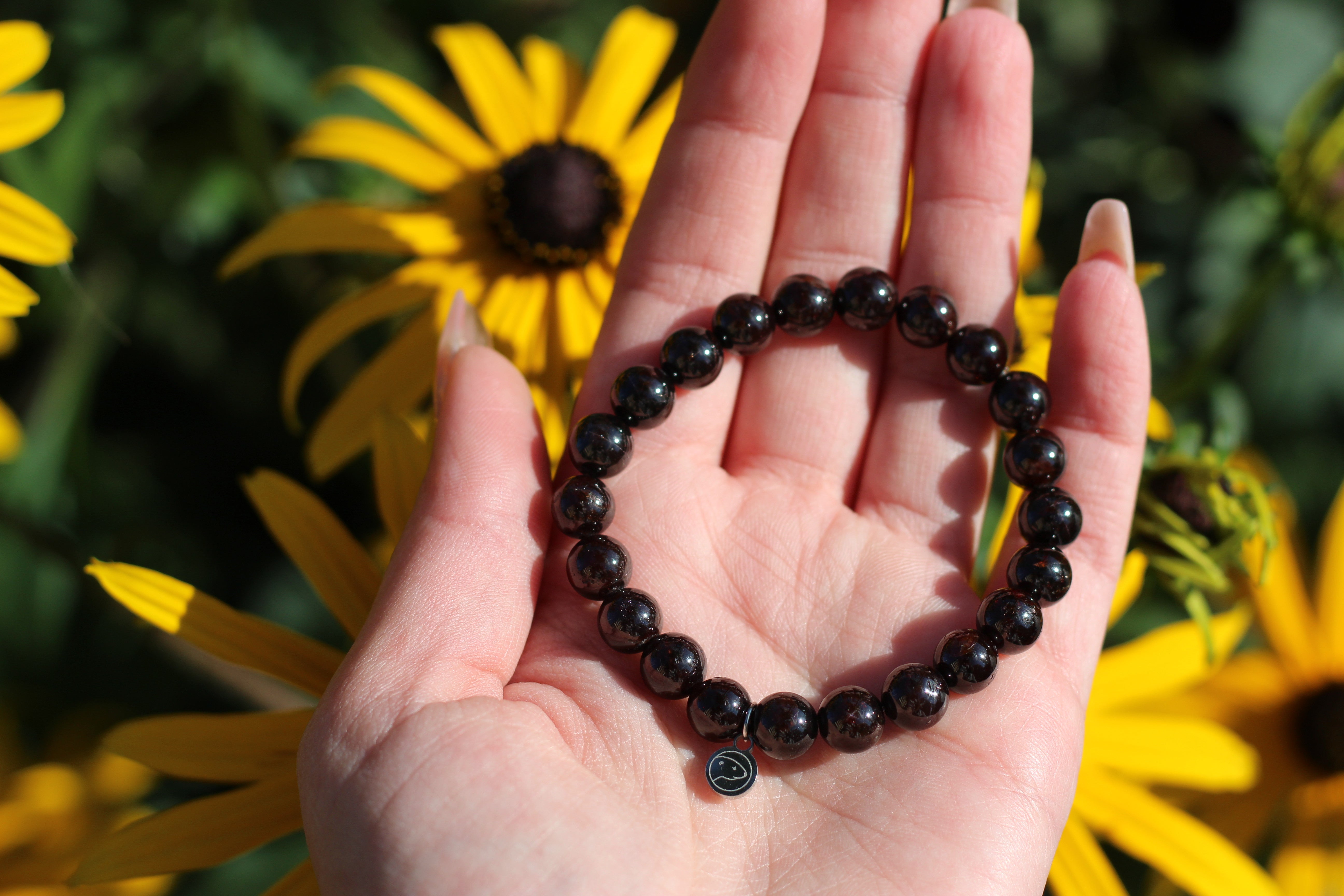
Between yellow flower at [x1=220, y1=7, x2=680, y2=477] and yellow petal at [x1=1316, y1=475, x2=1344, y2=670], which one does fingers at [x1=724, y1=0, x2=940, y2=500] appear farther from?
yellow petal at [x1=1316, y1=475, x2=1344, y2=670]

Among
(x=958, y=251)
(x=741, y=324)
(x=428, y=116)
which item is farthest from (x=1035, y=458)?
(x=428, y=116)

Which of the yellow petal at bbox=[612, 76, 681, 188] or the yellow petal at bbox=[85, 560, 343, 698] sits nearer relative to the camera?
the yellow petal at bbox=[85, 560, 343, 698]

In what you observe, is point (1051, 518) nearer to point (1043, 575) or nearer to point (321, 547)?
point (1043, 575)

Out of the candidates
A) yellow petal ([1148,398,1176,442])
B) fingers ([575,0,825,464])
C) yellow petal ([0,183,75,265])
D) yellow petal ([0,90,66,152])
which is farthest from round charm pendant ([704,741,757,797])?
yellow petal ([0,90,66,152])

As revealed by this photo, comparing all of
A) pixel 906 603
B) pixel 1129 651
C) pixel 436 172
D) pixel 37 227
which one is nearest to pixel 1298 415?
pixel 1129 651

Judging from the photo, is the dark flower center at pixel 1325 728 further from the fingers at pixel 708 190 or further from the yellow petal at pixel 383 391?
the yellow petal at pixel 383 391

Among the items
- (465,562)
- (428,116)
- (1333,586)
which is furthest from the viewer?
(1333,586)
